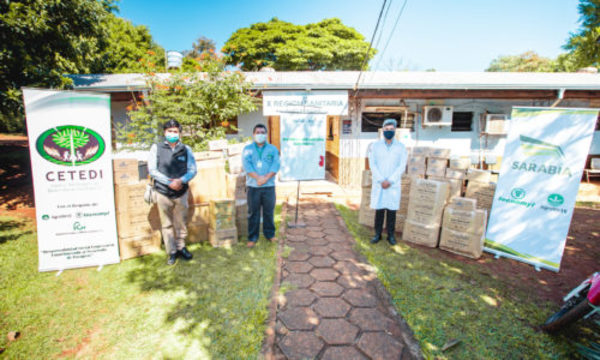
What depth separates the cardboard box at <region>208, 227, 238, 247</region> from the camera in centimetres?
408

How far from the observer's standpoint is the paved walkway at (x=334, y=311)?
2.21m

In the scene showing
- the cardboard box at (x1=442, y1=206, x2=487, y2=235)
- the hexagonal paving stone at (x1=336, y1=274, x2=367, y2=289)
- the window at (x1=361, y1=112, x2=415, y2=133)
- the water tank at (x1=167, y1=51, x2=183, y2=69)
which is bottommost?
the hexagonal paving stone at (x1=336, y1=274, x2=367, y2=289)

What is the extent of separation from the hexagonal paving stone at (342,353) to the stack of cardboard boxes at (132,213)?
3060 millimetres

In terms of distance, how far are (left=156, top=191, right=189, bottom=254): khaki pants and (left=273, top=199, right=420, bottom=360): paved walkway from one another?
1.58 metres

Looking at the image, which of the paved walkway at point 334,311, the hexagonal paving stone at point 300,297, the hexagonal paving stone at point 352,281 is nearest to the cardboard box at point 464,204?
the paved walkway at point 334,311

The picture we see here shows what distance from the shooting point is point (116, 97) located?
745 centimetres

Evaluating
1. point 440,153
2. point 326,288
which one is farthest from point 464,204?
point 326,288

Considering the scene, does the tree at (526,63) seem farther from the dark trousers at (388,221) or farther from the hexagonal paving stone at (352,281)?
the hexagonal paving stone at (352,281)

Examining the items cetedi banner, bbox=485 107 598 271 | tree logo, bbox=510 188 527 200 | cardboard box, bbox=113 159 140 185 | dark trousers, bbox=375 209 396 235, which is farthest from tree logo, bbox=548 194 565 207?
cardboard box, bbox=113 159 140 185

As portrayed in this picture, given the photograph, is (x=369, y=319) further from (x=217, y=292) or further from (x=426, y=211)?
(x=426, y=211)

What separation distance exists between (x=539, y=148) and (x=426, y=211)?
173 centimetres

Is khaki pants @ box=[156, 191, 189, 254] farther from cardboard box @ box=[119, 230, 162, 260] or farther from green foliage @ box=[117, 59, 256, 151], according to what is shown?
green foliage @ box=[117, 59, 256, 151]

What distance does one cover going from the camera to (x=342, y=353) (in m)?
2.17

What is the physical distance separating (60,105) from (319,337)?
4.09 m
